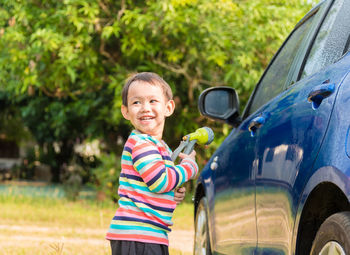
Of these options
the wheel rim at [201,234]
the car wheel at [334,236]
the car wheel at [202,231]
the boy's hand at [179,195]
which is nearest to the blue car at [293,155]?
the car wheel at [334,236]

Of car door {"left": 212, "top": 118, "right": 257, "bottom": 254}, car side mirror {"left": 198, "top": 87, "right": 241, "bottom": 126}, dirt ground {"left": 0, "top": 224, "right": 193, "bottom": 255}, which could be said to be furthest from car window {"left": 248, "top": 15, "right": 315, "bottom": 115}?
dirt ground {"left": 0, "top": 224, "right": 193, "bottom": 255}

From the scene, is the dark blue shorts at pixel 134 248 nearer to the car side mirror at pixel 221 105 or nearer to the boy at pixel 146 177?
the boy at pixel 146 177

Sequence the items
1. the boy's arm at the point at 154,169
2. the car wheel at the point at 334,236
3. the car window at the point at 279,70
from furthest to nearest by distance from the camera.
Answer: the car window at the point at 279,70 → the boy's arm at the point at 154,169 → the car wheel at the point at 334,236

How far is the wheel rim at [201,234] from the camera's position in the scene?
4931 mm

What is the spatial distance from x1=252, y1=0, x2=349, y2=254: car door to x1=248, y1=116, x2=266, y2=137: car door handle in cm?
1

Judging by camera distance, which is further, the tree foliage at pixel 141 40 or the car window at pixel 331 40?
the tree foliage at pixel 141 40

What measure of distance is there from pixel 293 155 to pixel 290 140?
90 mm

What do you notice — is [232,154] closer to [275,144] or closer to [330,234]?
[275,144]

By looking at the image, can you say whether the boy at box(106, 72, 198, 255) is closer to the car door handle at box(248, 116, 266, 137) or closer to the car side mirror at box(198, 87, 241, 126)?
the car door handle at box(248, 116, 266, 137)

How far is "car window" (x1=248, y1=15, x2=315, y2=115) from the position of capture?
12.9 ft

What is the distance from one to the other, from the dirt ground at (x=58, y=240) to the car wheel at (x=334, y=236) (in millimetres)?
4194

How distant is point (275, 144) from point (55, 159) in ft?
82.8

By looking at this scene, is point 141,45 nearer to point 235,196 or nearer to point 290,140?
point 235,196

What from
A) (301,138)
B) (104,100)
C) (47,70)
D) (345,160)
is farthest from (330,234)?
(104,100)
